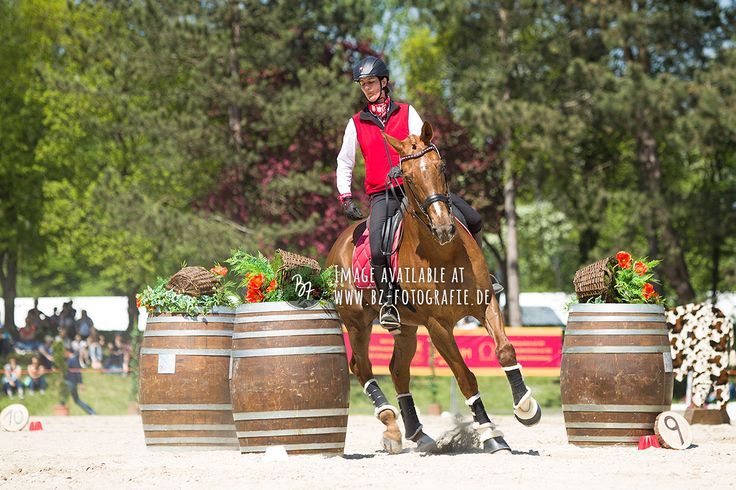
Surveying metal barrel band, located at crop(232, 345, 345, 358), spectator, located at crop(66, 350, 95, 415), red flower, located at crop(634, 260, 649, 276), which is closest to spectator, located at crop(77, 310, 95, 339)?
spectator, located at crop(66, 350, 95, 415)

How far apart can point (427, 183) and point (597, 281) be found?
2.31m

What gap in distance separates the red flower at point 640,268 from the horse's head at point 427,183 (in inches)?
89.3

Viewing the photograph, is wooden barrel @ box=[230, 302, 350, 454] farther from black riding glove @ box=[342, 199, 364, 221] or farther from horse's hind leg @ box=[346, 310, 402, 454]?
black riding glove @ box=[342, 199, 364, 221]

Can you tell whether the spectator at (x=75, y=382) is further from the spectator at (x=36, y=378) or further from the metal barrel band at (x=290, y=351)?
the metal barrel band at (x=290, y=351)

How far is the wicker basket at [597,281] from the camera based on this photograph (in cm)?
1054

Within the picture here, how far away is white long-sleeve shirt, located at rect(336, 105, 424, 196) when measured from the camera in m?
10.7

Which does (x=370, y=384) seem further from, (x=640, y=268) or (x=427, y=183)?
(x=640, y=268)

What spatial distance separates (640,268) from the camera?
10.6m

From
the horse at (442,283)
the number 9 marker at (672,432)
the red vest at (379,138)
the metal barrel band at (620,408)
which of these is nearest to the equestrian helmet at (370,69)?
the red vest at (379,138)

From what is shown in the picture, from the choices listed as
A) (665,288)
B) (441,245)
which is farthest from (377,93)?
(665,288)

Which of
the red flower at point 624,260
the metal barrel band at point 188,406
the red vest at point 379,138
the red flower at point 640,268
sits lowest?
the metal barrel band at point 188,406

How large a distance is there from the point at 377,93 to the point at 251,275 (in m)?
2.13

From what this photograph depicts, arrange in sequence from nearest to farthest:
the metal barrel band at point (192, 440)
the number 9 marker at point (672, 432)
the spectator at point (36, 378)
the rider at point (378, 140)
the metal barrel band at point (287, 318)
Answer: the metal barrel band at point (287, 318)
the number 9 marker at point (672, 432)
the rider at point (378, 140)
the metal barrel band at point (192, 440)
the spectator at point (36, 378)

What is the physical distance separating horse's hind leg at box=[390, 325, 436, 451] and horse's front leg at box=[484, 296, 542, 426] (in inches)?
57.7
